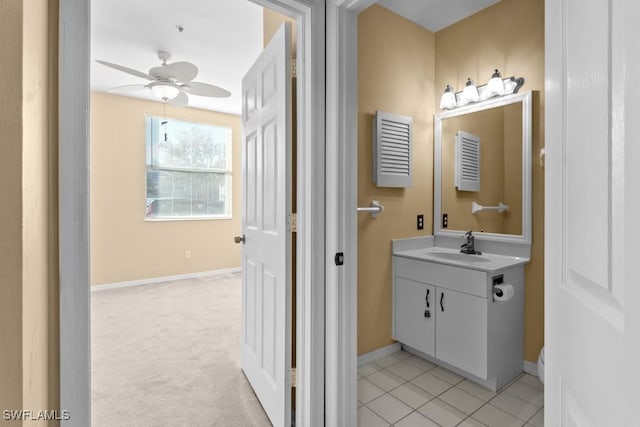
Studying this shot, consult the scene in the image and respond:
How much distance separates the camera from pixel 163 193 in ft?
15.6

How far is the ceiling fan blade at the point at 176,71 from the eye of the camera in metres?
2.75

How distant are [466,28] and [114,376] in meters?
3.71

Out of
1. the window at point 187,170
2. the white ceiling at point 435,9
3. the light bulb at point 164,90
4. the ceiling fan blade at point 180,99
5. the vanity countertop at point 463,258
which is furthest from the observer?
the window at point 187,170

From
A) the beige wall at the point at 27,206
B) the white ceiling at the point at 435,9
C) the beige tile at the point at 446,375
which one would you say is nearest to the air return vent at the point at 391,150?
the white ceiling at the point at 435,9

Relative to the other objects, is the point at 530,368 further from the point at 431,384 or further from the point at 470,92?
the point at 470,92

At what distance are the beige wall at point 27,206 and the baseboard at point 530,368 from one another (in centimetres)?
262

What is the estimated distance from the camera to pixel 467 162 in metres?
2.58

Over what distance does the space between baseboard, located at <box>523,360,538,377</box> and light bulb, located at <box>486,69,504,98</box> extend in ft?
6.38

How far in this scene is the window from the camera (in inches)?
184
